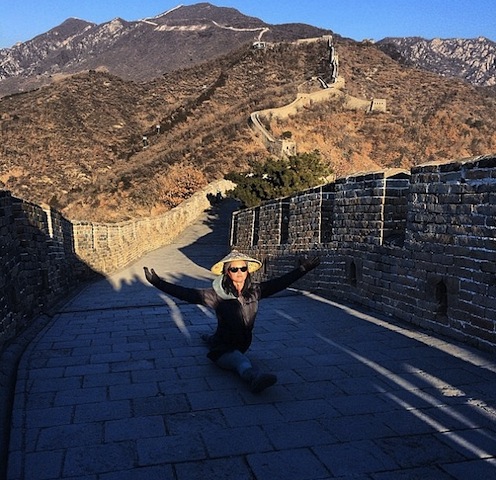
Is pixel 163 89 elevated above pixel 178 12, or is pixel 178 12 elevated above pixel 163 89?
pixel 178 12

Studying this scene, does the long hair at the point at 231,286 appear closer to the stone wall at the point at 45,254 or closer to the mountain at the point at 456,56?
the stone wall at the point at 45,254

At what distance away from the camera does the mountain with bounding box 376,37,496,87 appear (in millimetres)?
159875

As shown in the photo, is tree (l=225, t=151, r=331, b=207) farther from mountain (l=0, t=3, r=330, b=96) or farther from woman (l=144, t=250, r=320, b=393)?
mountain (l=0, t=3, r=330, b=96)

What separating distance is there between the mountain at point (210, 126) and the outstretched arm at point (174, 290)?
1075 inches

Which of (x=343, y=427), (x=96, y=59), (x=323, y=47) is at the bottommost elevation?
(x=343, y=427)

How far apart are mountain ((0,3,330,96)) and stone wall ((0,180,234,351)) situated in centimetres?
7304

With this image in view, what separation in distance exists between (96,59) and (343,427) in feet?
474

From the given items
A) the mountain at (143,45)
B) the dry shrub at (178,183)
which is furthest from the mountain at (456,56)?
the dry shrub at (178,183)

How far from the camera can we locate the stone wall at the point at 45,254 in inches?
235

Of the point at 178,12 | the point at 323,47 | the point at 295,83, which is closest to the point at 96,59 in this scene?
the point at 178,12

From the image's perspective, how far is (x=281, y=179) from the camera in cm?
2270

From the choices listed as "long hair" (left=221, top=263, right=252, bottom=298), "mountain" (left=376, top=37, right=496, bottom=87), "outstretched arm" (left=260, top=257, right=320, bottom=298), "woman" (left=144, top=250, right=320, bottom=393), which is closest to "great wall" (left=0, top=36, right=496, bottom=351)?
"outstretched arm" (left=260, top=257, right=320, bottom=298)

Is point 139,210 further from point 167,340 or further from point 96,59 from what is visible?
point 96,59

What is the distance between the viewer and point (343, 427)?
3492mm
